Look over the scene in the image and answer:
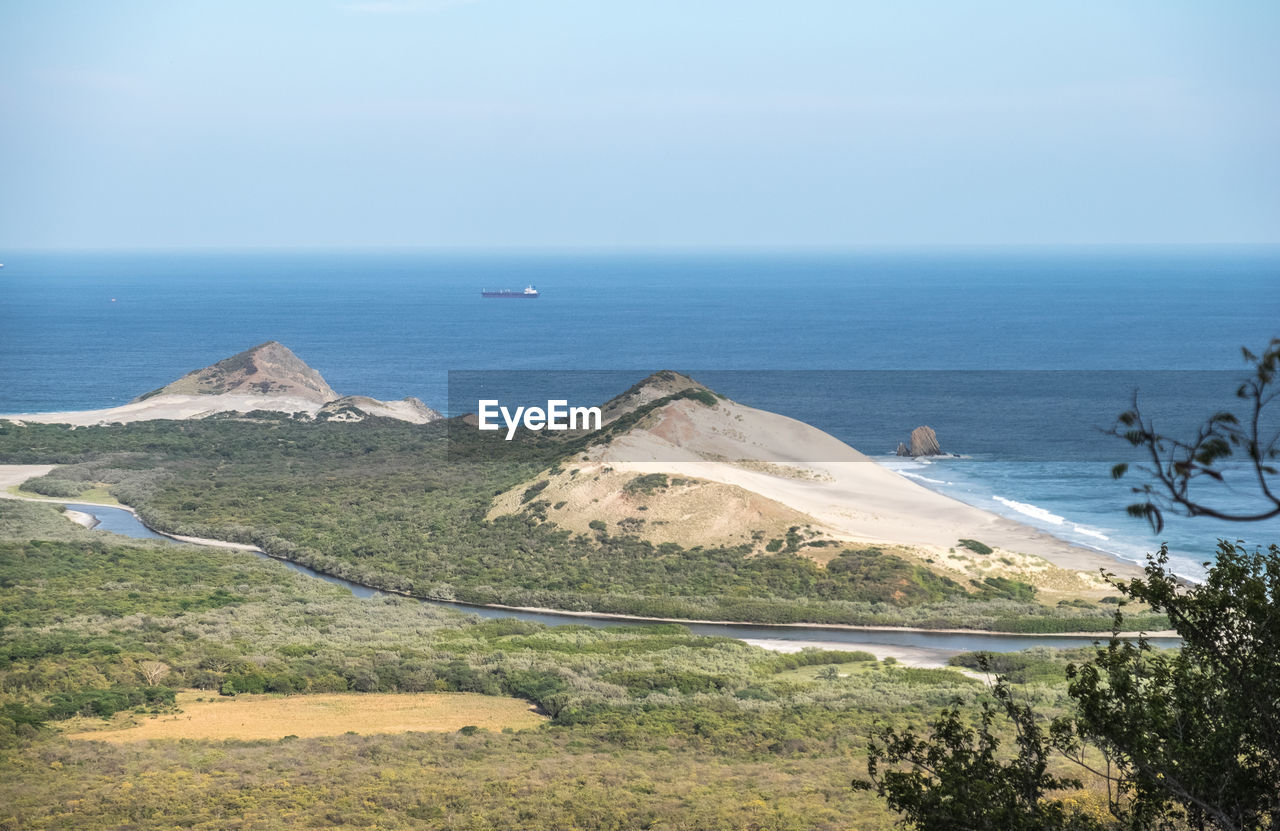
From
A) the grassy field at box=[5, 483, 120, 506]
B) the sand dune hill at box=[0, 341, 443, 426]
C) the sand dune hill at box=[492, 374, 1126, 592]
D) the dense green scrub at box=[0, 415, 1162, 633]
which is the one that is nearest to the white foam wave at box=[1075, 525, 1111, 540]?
the sand dune hill at box=[492, 374, 1126, 592]

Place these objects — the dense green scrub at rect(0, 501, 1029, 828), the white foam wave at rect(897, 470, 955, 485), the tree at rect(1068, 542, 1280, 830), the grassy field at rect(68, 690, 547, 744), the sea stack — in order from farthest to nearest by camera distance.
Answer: the sea stack < the white foam wave at rect(897, 470, 955, 485) < the grassy field at rect(68, 690, 547, 744) < the dense green scrub at rect(0, 501, 1029, 828) < the tree at rect(1068, 542, 1280, 830)

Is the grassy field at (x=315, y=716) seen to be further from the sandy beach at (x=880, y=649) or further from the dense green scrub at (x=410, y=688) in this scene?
the sandy beach at (x=880, y=649)

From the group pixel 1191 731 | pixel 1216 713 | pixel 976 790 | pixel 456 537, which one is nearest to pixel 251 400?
pixel 456 537

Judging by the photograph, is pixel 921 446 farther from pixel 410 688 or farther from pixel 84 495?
pixel 410 688

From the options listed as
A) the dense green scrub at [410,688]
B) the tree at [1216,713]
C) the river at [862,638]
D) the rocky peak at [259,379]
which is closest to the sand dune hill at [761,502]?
the river at [862,638]

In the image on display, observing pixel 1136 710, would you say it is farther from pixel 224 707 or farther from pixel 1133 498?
pixel 1133 498

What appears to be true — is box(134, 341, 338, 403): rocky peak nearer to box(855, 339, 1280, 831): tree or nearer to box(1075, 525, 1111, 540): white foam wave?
box(1075, 525, 1111, 540): white foam wave
